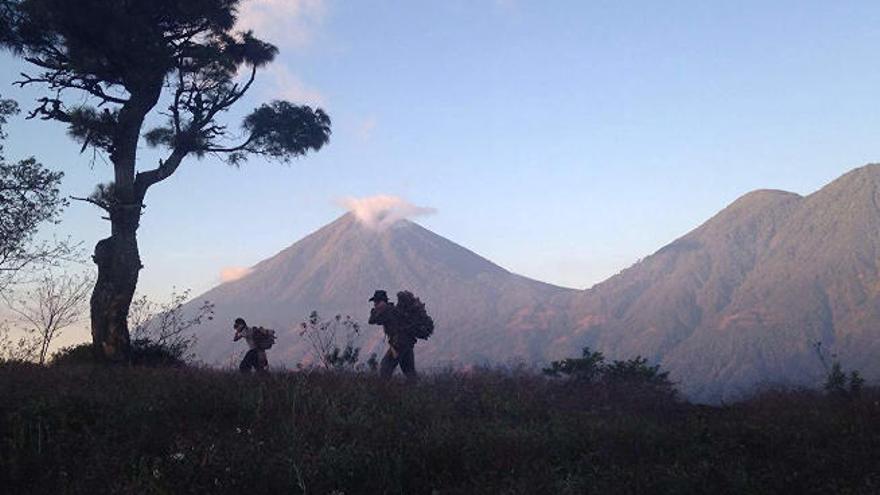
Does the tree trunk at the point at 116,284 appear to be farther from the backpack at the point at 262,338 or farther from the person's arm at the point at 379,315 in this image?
the person's arm at the point at 379,315

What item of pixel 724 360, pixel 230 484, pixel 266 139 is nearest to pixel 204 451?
pixel 230 484

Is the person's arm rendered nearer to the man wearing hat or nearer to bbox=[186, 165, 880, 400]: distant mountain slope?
the man wearing hat

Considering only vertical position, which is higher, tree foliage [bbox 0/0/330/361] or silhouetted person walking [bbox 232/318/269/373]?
tree foliage [bbox 0/0/330/361]

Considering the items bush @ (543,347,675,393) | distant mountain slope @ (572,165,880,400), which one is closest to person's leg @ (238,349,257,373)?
bush @ (543,347,675,393)

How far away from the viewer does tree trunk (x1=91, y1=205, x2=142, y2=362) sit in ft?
48.5

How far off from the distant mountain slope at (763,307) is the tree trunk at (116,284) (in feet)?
284

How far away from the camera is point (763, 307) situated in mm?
→ 150875

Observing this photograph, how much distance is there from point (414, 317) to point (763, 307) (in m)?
151

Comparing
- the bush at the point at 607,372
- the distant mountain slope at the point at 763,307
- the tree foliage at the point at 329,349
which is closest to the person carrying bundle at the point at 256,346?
the tree foliage at the point at 329,349

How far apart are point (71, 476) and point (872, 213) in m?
201

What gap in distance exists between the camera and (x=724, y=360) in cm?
12462

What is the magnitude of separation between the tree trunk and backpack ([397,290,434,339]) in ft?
17.8

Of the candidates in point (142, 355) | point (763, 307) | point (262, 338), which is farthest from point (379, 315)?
point (763, 307)

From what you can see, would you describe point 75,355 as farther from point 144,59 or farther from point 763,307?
point 763,307
